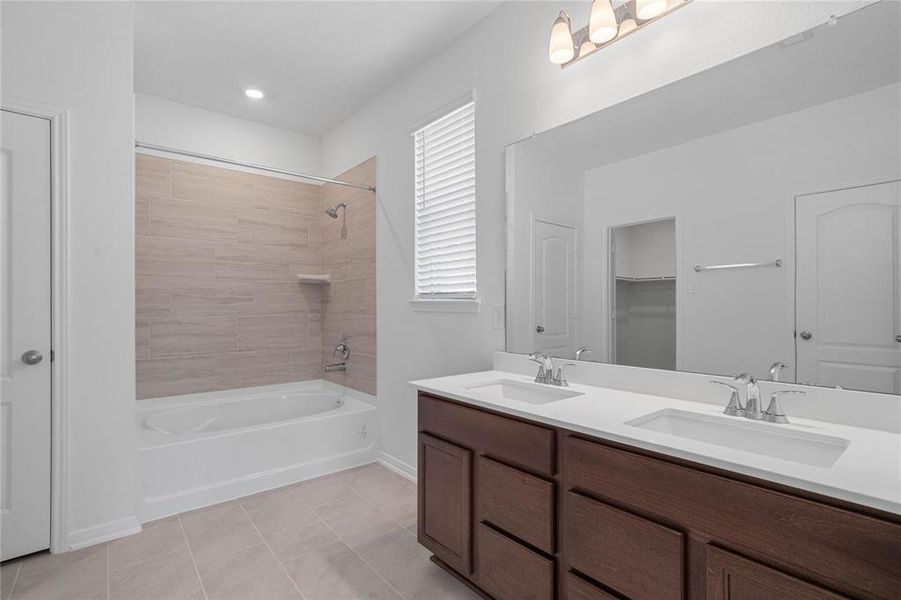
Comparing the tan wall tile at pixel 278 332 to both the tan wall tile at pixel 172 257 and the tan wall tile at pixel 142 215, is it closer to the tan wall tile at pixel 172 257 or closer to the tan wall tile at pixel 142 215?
the tan wall tile at pixel 172 257

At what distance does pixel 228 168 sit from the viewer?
3750mm

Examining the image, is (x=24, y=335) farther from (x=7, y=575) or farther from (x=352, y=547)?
(x=352, y=547)

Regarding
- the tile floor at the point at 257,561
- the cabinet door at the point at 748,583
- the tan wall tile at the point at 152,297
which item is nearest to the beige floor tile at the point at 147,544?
the tile floor at the point at 257,561

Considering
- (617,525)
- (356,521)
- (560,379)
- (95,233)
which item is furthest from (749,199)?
(95,233)

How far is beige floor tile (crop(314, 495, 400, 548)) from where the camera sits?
2.26 metres

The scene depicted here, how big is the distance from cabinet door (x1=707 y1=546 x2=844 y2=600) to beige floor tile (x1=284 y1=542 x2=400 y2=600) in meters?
1.22

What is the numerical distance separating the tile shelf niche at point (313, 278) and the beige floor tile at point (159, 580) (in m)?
2.33

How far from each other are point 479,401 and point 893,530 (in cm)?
111

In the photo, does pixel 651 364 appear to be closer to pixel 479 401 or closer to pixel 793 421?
pixel 793 421

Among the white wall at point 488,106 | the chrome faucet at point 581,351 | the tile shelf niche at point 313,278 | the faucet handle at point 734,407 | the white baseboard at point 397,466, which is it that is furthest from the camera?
the tile shelf niche at point 313,278

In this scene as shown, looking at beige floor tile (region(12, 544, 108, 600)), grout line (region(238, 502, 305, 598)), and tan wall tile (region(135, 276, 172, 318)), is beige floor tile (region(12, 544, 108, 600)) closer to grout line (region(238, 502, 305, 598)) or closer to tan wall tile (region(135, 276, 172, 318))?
grout line (region(238, 502, 305, 598))

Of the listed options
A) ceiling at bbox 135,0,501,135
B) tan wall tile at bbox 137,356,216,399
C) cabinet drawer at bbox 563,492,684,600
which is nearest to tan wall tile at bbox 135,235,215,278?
tan wall tile at bbox 137,356,216,399

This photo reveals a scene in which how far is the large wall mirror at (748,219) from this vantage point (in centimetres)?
128

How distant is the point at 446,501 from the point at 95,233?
209cm
